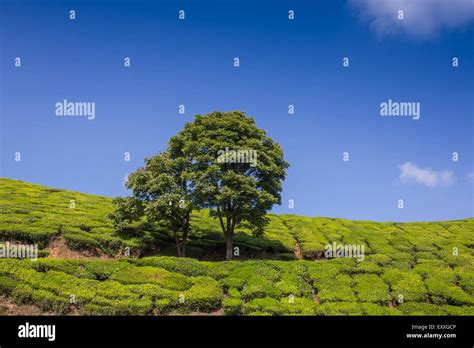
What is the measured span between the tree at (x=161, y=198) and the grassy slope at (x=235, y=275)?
2.05 metres

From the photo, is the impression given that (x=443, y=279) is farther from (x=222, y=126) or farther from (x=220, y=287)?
(x=222, y=126)

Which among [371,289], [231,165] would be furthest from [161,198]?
[371,289]

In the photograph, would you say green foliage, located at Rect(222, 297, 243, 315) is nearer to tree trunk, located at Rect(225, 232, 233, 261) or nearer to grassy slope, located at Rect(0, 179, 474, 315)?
grassy slope, located at Rect(0, 179, 474, 315)

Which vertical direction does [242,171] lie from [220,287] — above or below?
above

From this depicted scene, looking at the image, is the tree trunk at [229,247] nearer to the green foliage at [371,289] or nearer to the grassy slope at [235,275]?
the grassy slope at [235,275]

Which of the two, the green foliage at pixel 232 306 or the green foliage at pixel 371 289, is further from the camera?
the green foliage at pixel 371 289

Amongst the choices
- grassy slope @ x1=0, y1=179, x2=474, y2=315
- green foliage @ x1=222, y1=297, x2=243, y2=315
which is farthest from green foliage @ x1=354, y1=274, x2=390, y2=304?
green foliage @ x1=222, y1=297, x2=243, y2=315

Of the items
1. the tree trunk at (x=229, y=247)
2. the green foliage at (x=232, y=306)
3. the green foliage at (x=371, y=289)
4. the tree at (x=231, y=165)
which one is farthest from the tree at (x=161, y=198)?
the green foliage at (x=371, y=289)

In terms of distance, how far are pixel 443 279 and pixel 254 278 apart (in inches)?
558

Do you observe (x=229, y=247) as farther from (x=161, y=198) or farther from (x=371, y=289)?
(x=371, y=289)

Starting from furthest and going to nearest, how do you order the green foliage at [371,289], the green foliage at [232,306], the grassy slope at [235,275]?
the green foliage at [371,289] → the green foliage at [232,306] → the grassy slope at [235,275]

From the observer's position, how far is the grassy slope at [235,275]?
26.5m

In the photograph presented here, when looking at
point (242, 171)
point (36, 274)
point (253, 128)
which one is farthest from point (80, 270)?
point (253, 128)
